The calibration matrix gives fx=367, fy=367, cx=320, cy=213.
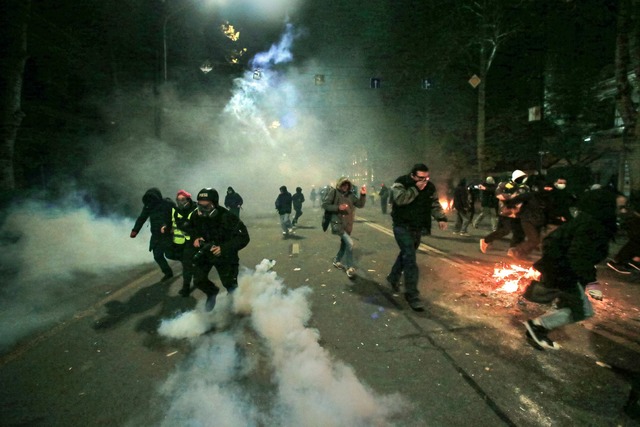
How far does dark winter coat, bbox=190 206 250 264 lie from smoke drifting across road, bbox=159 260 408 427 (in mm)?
809

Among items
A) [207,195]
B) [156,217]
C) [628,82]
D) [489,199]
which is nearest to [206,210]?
[207,195]

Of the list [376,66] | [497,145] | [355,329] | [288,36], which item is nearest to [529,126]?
[497,145]

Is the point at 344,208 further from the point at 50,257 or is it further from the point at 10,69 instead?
the point at 10,69

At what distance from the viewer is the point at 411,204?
523 centimetres

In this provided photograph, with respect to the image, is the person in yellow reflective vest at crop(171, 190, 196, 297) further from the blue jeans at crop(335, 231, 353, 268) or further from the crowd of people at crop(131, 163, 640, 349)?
the blue jeans at crop(335, 231, 353, 268)

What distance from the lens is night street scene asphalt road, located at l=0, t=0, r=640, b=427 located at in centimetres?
302

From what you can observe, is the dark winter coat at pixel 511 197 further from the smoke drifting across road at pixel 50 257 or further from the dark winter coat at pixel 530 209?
the smoke drifting across road at pixel 50 257

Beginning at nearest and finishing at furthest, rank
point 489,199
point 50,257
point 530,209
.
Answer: point 530,209, point 50,257, point 489,199

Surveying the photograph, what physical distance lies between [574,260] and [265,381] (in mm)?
3063

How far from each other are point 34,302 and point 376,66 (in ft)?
81.6

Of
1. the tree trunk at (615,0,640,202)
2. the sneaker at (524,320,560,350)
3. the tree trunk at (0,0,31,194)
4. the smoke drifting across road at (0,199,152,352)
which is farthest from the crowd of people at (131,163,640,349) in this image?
the tree trunk at (0,0,31,194)

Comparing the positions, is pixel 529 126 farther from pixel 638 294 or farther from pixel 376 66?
pixel 638 294

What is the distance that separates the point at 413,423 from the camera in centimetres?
266

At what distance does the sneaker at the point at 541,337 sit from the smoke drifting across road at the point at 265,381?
1.79 m
